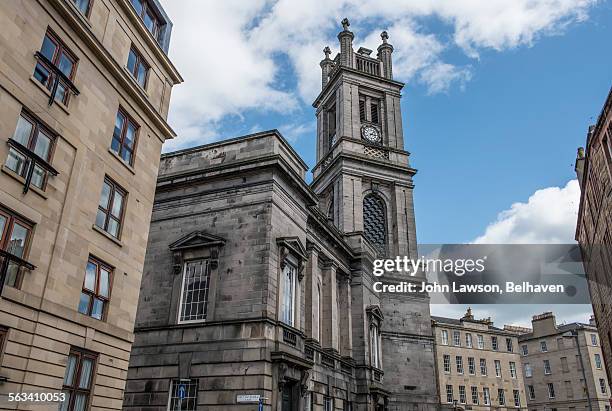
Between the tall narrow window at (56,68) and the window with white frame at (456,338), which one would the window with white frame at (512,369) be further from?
the tall narrow window at (56,68)

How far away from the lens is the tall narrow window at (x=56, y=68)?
13.1 meters

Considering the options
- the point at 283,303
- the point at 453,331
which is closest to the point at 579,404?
the point at 453,331

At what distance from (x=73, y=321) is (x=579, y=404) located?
201 ft

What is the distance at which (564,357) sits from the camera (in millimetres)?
61344

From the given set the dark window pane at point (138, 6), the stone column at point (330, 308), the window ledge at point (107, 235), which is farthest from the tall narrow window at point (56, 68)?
the stone column at point (330, 308)

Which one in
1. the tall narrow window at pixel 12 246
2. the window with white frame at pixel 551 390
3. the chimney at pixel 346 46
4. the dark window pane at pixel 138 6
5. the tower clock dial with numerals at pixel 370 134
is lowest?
the tall narrow window at pixel 12 246

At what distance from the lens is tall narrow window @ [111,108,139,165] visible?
16.1 metres

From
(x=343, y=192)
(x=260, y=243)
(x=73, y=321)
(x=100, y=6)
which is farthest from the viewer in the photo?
(x=343, y=192)

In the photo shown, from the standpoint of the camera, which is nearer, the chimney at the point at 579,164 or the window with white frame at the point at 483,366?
the chimney at the point at 579,164

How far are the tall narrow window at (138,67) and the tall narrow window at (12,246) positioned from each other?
7.18m

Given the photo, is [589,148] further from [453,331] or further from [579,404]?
[579,404]

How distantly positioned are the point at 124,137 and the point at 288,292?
9336mm

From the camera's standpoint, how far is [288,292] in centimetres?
2181

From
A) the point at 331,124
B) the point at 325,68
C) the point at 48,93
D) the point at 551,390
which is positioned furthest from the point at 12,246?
the point at 551,390
